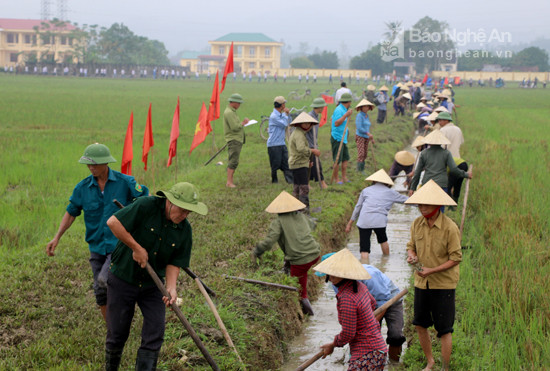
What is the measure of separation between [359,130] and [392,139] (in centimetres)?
735

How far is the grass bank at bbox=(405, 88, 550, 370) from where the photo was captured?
16.7ft

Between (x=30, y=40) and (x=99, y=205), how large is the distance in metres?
97.7

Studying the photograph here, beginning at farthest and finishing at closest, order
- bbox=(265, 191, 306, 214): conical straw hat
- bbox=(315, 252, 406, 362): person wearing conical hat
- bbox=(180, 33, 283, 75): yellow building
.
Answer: bbox=(180, 33, 283, 75): yellow building → bbox=(265, 191, 306, 214): conical straw hat → bbox=(315, 252, 406, 362): person wearing conical hat

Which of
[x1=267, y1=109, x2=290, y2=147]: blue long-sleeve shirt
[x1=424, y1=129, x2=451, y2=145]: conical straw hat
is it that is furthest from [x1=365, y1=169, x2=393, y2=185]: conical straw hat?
[x1=267, y1=109, x2=290, y2=147]: blue long-sleeve shirt

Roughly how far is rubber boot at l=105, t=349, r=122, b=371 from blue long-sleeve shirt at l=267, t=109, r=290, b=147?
6.85 m

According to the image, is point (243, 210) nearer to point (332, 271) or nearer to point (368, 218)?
point (368, 218)

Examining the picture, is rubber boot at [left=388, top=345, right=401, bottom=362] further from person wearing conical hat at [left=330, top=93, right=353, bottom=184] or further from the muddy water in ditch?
person wearing conical hat at [left=330, top=93, right=353, bottom=184]

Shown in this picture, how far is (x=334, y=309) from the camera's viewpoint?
7023 millimetres

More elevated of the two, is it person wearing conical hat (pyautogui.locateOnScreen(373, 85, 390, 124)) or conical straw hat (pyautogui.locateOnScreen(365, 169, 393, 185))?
person wearing conical hat (pyautogui.locateOnScreen(373, 85, 390, 124))

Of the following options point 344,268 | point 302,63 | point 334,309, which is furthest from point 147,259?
point 302,63

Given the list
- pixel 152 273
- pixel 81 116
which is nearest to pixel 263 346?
pixel 152 273

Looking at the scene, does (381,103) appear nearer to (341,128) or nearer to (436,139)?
(341,128)

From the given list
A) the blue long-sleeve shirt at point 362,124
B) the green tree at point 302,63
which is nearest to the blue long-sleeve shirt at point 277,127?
the blue long-sleeve shirt at point 362,124

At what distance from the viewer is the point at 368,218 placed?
7727mm
